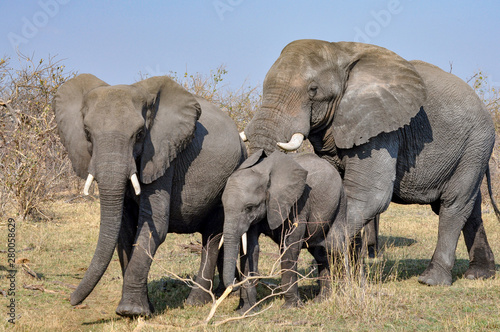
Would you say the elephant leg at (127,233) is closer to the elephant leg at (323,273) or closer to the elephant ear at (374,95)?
the elephant leg at (323,273)

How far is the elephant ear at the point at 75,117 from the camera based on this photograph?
235 inches

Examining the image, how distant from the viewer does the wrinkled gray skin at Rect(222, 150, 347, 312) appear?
19.8 feet

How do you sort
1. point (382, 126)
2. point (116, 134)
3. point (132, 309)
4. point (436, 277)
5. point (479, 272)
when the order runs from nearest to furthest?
point (116, 134) → point (132, 309) → point (382, 126) → point (436, 277) → point (479, 272)

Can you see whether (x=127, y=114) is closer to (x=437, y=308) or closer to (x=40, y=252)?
(x=437, y=308)

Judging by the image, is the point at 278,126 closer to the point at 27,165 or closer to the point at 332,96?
the point at 332,96

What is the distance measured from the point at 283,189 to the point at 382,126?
64.2 inches

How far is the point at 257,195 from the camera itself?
6156 millimetres

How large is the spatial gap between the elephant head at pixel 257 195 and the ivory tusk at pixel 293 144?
0.62 feet

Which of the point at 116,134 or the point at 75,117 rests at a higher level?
the point at 75,117

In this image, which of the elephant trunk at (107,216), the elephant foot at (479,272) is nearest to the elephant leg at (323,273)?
the elephant trunk at (107,216)

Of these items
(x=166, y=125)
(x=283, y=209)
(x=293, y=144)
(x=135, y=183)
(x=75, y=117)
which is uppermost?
(x=75, y=117)

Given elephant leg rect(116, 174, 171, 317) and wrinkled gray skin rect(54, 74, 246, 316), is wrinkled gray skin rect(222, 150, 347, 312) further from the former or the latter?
elephant leg rect(116, 174, 171, 317)

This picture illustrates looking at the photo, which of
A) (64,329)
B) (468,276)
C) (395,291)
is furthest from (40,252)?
(468,276)

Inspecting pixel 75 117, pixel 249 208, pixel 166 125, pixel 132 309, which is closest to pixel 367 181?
pixel 249 208
